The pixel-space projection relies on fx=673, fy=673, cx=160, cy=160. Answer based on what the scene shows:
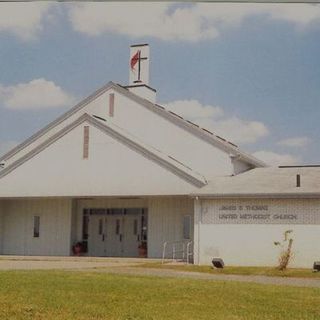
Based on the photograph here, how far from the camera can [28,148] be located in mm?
26781

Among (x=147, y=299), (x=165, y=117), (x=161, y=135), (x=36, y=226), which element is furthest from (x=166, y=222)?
(x=147, y=299)

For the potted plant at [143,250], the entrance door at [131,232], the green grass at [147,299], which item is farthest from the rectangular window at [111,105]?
the green grass at [147,299]

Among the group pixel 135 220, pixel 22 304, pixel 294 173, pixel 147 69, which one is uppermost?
pixel 147 69

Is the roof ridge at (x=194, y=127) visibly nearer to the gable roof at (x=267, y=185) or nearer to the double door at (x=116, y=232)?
the gable roof at (x=267, y=185)

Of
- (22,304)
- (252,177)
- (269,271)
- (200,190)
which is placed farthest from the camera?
(252,177)

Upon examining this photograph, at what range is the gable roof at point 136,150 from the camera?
2119 centimetres

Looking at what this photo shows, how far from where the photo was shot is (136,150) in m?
22.4

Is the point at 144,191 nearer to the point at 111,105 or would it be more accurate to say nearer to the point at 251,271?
the point at 111,105

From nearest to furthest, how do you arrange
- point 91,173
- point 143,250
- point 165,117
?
point 91,173, point 143,250, point 165,117

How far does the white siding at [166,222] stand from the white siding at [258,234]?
203 centimetres

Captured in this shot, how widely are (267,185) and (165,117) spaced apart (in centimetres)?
578

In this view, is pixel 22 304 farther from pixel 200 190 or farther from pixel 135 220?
pixel 135 220

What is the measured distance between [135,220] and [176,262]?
361cm

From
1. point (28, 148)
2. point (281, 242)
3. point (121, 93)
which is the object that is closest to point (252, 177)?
Answer: point (281, 242)
